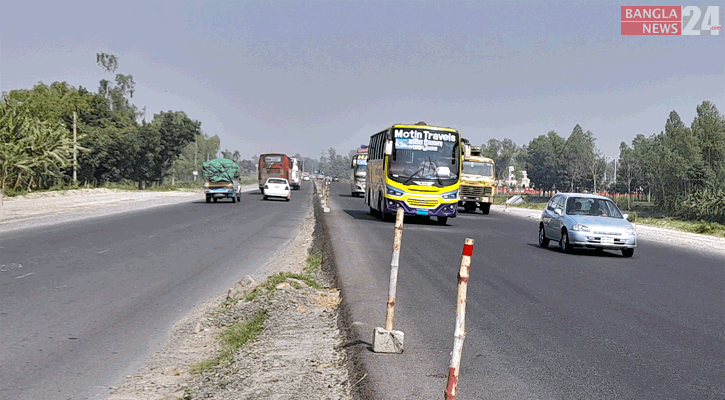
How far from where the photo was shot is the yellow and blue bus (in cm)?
2811

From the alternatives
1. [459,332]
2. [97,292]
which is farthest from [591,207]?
[459,332]

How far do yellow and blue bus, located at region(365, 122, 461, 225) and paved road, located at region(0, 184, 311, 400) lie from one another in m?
6.78

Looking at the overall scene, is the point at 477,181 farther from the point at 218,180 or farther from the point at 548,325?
the point at 548,325

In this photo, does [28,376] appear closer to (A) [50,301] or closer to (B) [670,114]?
(A) [50,301]

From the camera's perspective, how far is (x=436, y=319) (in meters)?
9.16

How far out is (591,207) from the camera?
20.0m

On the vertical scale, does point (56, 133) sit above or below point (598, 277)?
above

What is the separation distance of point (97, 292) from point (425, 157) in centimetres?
1850

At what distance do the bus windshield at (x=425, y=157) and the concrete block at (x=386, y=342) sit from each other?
2085cm

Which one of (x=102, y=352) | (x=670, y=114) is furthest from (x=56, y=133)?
(x=670, y=114)

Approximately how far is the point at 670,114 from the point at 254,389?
139 m

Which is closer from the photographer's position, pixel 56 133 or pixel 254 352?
pixel 254 352

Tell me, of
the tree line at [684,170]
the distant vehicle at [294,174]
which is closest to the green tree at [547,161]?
the tree line at [684,170]

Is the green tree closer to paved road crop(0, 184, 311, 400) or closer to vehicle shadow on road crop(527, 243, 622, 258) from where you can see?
vehicle shadow on road crop(527, 243, 622, 258)
